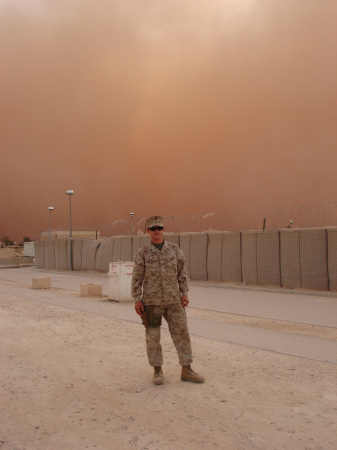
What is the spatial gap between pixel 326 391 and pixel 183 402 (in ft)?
4.95

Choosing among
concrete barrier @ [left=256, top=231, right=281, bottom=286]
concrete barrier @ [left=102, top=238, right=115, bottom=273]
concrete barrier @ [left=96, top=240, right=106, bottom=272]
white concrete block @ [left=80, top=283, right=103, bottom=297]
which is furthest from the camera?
concrete barrier @ [left=96, top=240, right=106, bottom=272]

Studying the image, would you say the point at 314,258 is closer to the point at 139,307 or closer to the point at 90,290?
the point at 90,290

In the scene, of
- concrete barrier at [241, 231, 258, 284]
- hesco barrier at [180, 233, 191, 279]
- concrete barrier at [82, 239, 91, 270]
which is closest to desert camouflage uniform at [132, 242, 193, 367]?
concrete barrier at [241, 231, 258, 284]

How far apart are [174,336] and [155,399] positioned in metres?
0.85

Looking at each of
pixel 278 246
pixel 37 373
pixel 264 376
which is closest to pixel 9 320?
pixel 37 373

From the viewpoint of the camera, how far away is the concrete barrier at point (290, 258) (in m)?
17.0

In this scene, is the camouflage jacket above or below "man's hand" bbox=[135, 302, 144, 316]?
above

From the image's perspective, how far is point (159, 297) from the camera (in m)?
5.59

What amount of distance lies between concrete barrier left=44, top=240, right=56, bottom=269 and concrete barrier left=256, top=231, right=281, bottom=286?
69.5 feet

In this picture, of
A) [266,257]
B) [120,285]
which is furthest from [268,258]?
[120,285]

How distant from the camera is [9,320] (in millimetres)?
10289

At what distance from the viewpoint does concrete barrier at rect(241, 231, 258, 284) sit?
61.4ft

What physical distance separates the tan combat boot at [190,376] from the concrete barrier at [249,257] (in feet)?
43.7

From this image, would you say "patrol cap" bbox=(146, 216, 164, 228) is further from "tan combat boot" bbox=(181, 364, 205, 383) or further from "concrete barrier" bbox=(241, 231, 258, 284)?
"concrete barrier" bbox=(241, 231, 258, 284)
